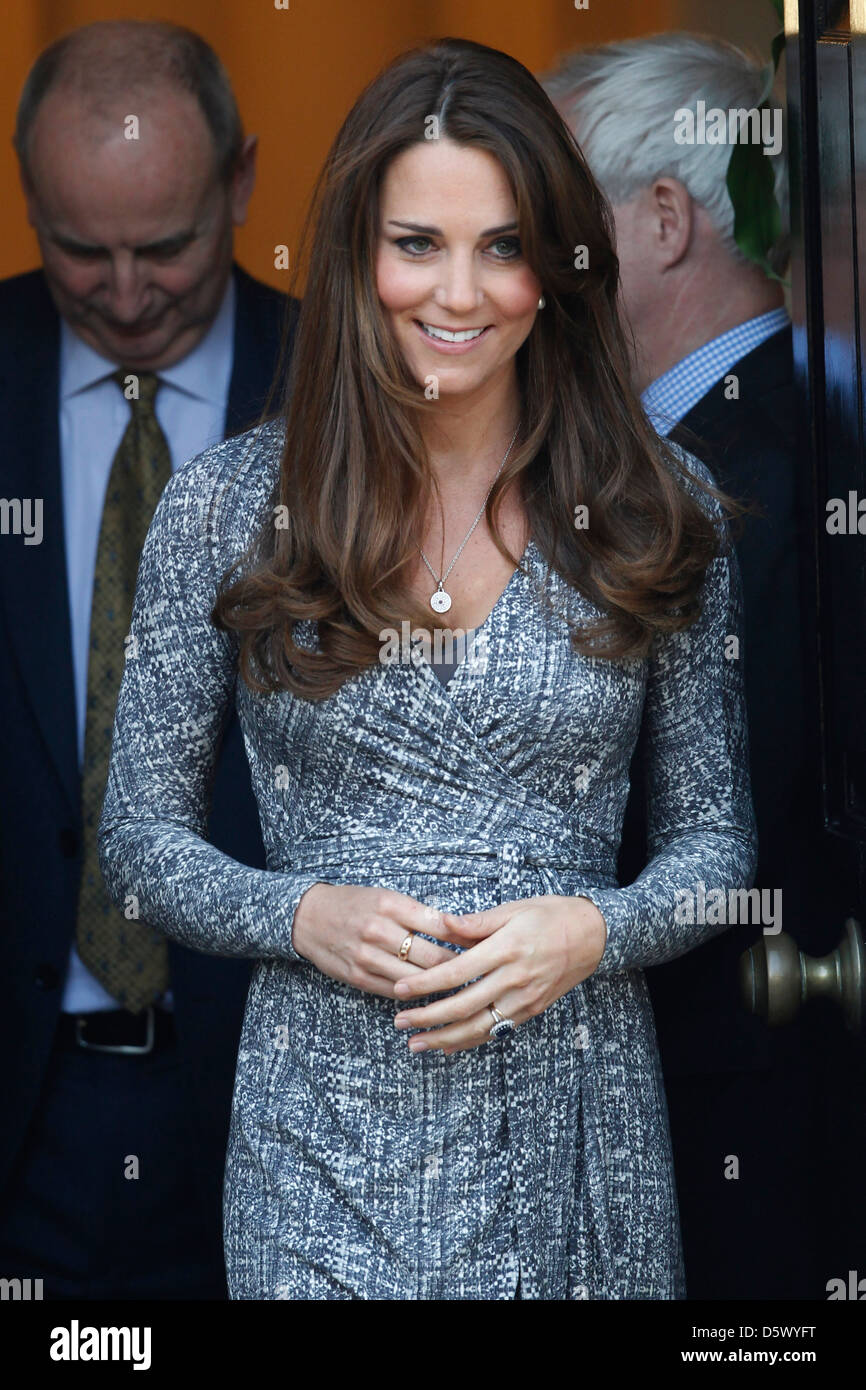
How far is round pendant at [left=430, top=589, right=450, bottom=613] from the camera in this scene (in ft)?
5.89

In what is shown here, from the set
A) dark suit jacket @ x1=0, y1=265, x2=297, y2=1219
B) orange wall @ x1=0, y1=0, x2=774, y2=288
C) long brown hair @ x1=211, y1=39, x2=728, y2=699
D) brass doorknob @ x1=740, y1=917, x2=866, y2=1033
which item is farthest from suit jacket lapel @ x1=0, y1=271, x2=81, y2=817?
brass doorknob @ x1=740, y1=917, x2=866, y2=1033

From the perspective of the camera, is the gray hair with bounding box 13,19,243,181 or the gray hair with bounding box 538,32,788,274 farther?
the gray hair with bounding box 13,19,243,181

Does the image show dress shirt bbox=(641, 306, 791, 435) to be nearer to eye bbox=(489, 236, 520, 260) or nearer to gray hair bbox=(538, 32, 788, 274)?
gray hair bbox=(538, 32, 788, 274)

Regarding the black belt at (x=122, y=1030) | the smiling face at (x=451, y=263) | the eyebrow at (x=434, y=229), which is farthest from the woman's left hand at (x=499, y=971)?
the black belt at (x=122, y=1030)

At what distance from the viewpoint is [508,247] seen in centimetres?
176

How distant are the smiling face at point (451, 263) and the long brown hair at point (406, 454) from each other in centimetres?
2

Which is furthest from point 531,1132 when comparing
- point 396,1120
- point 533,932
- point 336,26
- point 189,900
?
point 336,26

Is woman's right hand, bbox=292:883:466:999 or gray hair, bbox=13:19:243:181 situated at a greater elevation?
gray hair, bbox=13:19:243:181

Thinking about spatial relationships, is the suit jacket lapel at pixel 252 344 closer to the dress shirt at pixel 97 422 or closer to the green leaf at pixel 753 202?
the dress shirt at pixel 97 422

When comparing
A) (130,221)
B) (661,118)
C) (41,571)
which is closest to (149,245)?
(130,221)

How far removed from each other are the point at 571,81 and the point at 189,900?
56.7 inches

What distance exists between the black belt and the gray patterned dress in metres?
0.95

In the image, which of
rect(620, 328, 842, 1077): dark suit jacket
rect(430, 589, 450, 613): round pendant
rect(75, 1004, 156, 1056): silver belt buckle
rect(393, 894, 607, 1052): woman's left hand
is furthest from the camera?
rect(75, 1004, 156, 1056): silver belt buckle
